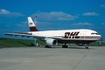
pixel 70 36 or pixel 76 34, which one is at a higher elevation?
pixel 76 34

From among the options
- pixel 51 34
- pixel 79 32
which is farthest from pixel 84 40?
pixel 51 34

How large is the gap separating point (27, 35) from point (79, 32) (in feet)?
40.7
